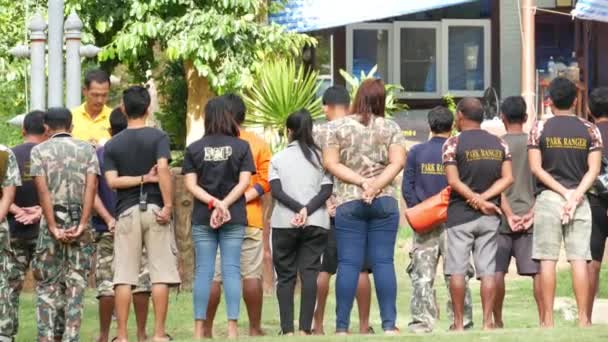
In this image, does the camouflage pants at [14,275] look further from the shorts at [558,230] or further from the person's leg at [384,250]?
the shorts at [558,230]

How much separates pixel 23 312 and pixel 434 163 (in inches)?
184

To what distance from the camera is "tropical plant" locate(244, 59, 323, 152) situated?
20.8m

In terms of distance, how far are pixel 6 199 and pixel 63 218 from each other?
48 centimetres

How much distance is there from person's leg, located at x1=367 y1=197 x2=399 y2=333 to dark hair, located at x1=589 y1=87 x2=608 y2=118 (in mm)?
1711

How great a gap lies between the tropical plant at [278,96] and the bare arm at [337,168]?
859 centimetres

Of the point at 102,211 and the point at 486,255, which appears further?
the point at 486,255

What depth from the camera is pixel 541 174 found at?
11.7 m

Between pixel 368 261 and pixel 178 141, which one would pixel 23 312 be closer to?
pixel 368 261

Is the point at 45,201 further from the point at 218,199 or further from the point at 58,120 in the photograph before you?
the point at 218,199

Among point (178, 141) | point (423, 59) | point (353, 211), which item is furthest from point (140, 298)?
point (423, 59)

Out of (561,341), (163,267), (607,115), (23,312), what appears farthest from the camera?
(23,312)

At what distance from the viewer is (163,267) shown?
11570mm

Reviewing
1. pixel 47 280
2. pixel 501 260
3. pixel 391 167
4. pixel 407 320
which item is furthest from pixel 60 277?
pixel 407 320

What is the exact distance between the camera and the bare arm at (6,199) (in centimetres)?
1126
